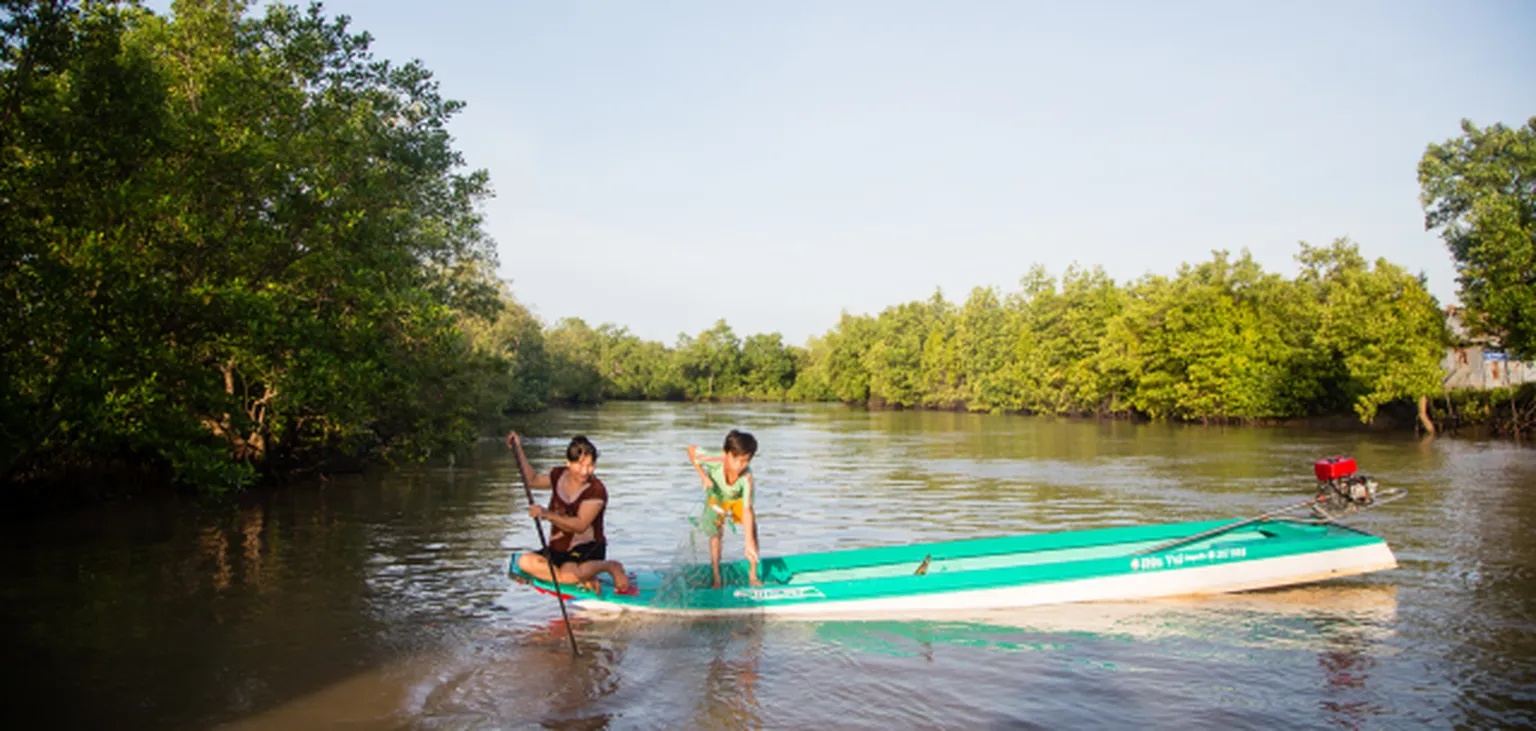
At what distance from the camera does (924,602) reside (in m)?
9.77

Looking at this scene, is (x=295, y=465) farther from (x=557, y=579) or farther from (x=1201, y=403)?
(x=1201, y=403)

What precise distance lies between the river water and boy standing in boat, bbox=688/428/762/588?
0.34 meters

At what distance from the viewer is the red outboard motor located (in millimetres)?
10859

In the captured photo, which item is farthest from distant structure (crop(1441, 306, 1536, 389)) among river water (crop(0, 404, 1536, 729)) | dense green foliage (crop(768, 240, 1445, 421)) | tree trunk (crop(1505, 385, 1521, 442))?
river water (crop(0, 404, 1536, 729))

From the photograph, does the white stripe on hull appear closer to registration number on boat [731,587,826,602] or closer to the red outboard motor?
registration number on boat [731,587,826,602]

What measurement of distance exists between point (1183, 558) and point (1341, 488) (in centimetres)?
238

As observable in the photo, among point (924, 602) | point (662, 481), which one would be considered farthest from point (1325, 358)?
point (924, 602)

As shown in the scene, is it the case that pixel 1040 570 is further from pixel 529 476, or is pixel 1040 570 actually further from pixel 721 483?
pixel 529 476

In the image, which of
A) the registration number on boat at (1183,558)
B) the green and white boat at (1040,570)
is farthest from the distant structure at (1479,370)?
the registration number on boat at (1183,558)

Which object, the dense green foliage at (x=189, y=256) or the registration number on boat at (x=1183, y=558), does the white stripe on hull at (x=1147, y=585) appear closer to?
the registration number on boat at (x=1183, y=558)

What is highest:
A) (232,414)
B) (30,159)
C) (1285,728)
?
(30,159)

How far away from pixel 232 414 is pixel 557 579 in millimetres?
11553

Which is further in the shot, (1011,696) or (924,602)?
(924,602)

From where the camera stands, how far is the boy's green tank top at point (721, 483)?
9.57m
